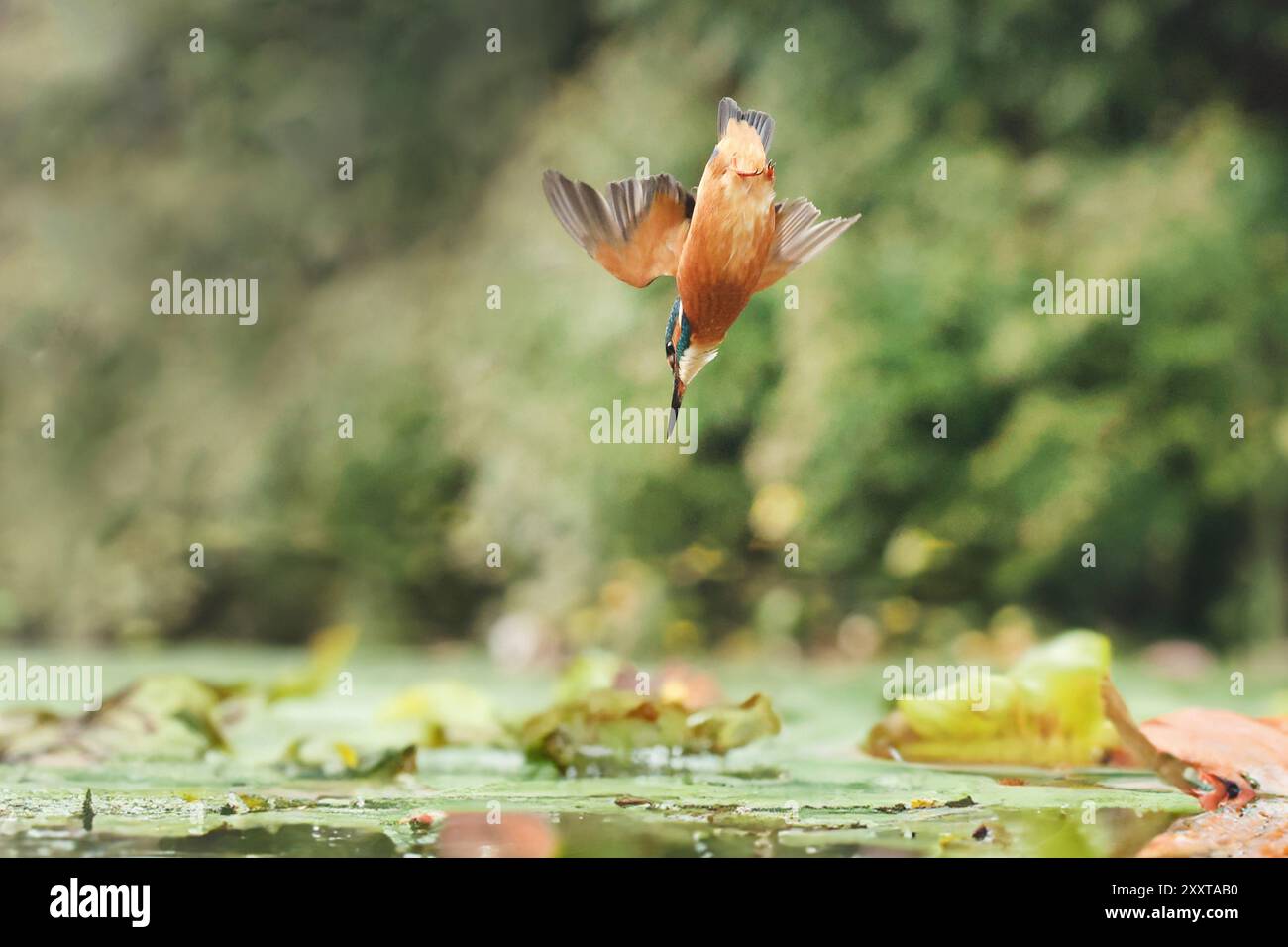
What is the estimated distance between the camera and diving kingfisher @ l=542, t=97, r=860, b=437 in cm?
31

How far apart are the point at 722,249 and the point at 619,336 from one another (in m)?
0.78

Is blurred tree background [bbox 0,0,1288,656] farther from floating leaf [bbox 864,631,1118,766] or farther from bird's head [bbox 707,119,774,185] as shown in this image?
bird's head [bbox 707,119,774,185]

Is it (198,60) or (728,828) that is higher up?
(198,60)

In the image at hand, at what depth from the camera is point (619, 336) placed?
1086 millimetres

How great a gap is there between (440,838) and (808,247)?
21 cm

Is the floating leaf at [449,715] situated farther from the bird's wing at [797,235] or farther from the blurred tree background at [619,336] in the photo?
the blurred tree background at [619,336]

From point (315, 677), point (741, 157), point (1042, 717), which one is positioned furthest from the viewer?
point (315, 677)

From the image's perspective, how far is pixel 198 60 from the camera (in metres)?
1.31

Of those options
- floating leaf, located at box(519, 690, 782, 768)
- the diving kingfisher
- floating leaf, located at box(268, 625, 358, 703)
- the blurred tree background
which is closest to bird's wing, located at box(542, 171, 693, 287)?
the diving kingfisher

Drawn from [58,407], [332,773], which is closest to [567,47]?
[58,407]

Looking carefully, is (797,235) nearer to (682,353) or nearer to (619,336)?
(682,353)

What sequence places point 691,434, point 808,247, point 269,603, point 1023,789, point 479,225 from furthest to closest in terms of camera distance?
point 269,603 → point 479,225 → point 691,434 → point 1023,789 → point 808,247

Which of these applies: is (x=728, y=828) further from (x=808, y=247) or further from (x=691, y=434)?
(x=691, y=434)

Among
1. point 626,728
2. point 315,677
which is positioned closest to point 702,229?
point 626,728
